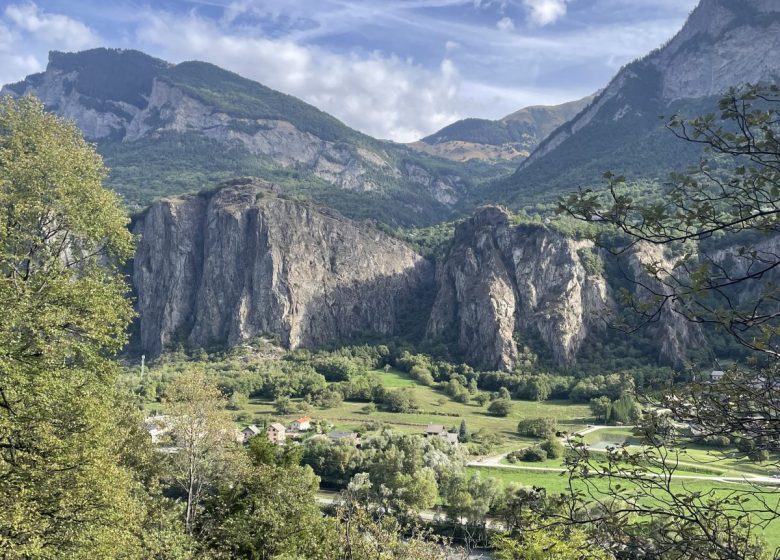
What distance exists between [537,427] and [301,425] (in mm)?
40172

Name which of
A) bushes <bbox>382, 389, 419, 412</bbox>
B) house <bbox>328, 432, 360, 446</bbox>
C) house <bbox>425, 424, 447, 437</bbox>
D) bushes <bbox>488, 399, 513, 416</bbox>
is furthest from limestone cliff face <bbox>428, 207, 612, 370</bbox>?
house <bbox>328, 432, 360, 446</bbox>

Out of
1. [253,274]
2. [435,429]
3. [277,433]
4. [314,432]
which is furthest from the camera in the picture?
[253,274]

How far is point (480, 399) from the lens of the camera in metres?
120

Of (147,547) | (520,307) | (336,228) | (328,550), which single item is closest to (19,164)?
(147,547)

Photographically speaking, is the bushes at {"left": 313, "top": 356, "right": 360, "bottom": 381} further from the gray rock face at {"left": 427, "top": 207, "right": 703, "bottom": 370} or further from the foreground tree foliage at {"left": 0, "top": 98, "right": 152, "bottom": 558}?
Result: the foreground tree foliage at {"left": 0, "top": 98, "right": 152, "bottom": 558}

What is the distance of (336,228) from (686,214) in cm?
18127

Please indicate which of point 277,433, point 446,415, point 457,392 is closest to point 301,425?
point 277,433

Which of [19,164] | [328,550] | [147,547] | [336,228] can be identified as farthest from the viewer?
[336,228]

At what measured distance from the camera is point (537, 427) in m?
90.1

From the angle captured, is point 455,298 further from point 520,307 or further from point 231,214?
point 231,214

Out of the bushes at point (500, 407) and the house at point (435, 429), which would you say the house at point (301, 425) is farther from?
the bushes at point (500, 407)

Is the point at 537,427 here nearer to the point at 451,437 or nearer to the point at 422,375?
the point at 451,437

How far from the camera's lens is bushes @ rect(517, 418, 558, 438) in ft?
291

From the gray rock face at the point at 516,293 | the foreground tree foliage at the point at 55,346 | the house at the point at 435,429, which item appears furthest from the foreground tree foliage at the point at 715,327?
the gray rock face at the point at 516,293
